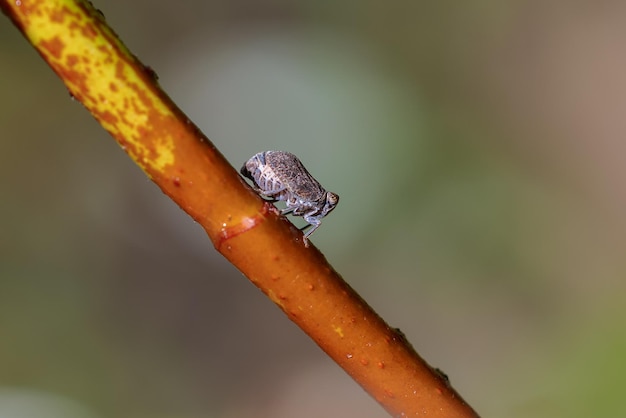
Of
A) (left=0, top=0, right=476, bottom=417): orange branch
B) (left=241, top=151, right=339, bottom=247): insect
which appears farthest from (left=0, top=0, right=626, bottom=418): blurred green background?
(left=0, top=0, right=476, bottom=417): orange branch

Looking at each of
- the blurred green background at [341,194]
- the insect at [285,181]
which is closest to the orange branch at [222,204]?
the insect at [285,181]

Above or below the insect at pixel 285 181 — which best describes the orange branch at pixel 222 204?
below

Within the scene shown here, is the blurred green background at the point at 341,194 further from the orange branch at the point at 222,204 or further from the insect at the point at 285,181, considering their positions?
the orange branch at the point at 222,204

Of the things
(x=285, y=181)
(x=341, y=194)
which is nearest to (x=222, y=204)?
(x=285, y=181)

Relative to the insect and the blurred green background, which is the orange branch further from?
the blurred green background

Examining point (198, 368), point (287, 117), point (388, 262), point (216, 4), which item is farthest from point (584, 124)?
point (198, 368)

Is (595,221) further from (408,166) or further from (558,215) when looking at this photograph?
(408,166)
